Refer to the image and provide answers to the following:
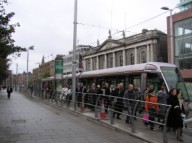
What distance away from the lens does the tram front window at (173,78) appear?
18719 millimetres

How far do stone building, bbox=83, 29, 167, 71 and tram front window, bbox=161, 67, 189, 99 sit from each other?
3822 centimetres

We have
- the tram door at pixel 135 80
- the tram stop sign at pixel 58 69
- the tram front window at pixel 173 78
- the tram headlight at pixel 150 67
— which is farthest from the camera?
the tram stop sign at pixel 58 69

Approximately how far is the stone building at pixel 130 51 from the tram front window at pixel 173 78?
38216 millimetres

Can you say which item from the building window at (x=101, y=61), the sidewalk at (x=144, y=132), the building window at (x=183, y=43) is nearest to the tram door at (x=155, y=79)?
the sidewalk at (x=144, y=132)

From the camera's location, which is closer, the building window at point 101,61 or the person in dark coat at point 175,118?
the person in dark coat at point 175,118

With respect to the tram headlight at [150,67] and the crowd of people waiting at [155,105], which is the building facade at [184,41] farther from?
the crowd of people waiting at [155,105]

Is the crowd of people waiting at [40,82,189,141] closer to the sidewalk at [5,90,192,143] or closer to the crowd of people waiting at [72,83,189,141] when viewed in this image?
the crowd of people waiting at [72,83,189,141]

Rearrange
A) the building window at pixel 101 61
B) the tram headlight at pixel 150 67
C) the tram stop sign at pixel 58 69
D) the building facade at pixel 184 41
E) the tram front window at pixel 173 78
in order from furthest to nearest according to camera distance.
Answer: the building window at pixel 101 61 < the building facade at pixel 184 41 < the tram stop sign at pixel 58 69 < the tram headlight at pixel 150 67 < the tram front window at pixel 173 78

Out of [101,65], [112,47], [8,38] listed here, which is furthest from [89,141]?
[101,65]

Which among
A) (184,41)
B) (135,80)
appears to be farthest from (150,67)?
(184,41)

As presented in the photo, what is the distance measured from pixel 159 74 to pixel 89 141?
10.1 meters

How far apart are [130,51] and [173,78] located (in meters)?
46.7

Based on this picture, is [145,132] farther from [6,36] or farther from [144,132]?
[6,36]

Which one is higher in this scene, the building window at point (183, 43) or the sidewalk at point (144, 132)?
the building window at point (183, 43)
